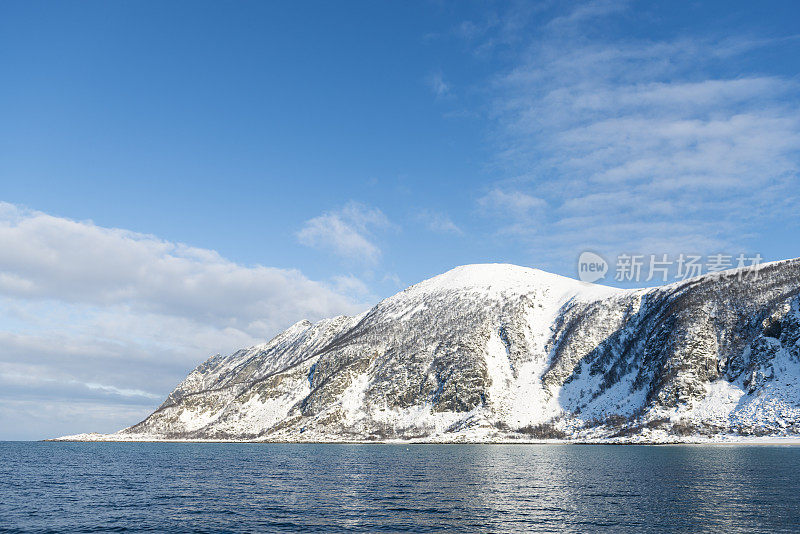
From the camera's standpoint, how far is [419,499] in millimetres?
54906

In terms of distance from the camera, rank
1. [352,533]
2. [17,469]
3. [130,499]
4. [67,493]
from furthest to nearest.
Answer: [17,469] → [67,493] → [130,499] → [352,533]

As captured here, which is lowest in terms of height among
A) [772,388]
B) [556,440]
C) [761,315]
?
[556,440]

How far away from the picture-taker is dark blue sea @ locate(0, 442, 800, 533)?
42312mm

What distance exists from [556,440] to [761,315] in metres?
84.3

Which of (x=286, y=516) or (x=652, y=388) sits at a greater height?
(x=652, y=388)

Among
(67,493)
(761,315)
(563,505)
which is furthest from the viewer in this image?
(761,315)

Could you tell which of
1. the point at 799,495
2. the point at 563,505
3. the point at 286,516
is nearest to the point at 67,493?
the point at 286,516

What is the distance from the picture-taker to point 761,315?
7628 inches

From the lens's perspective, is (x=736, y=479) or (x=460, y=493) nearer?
(x=460, y=493)

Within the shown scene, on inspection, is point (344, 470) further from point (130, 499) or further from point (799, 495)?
point (799, 495)

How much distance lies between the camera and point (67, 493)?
6372 cm

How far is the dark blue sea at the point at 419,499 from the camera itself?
42.3 m

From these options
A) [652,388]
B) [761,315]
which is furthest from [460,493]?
[761,315]

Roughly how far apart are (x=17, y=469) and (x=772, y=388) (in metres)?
195
